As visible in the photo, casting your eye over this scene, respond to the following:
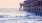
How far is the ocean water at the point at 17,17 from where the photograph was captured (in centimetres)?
80

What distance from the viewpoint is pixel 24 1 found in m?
0.86

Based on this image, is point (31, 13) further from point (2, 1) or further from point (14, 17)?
point (2, 1)

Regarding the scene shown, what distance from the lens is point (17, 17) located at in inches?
33.4

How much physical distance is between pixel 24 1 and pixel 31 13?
30 centimetres

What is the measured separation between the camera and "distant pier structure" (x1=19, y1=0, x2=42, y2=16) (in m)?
0.84

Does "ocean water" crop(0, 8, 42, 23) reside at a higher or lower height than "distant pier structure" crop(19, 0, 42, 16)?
lower

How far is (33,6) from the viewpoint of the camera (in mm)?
846

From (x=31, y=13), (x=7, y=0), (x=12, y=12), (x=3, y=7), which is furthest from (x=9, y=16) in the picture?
(x=31, y=13)

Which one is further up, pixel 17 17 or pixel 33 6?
pixel 33 6

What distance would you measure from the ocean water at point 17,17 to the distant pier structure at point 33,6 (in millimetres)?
87

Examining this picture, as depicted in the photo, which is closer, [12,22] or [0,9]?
[12,22]

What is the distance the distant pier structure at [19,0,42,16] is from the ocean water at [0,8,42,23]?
0.09 m

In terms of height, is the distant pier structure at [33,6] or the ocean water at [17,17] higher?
the distant pier structure at [33,6]

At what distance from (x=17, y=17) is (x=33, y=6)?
0.41 meters
